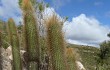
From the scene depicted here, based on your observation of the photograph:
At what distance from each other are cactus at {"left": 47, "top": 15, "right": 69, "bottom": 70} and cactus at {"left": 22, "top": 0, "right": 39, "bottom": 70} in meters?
2.51

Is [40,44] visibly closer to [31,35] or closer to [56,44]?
[31,35]

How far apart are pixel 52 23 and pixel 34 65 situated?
11.1 feet

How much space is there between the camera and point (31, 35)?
10.0 metres

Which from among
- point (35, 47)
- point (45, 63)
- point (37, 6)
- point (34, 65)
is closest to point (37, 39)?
point (35, 47)

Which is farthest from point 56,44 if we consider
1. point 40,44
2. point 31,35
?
point 40,44

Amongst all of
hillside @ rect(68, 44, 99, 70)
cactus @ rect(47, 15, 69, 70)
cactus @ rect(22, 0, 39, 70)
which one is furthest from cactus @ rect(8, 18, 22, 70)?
cactus @ rect(47, 15, 69, 70)

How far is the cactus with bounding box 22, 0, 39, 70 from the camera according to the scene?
32.9 ft

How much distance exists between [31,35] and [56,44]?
8.78ft

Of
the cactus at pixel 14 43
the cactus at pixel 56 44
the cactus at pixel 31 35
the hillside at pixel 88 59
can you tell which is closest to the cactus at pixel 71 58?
the cactus at pixel 56 44

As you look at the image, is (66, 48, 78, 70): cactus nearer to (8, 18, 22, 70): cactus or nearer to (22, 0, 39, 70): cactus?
(22, 0, 39, 70): cactus

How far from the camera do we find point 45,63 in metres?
13.7

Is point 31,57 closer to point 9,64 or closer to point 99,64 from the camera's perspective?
point 9,64

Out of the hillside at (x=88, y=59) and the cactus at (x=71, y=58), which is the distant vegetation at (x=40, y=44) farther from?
the hillside at (x=88, y=59)

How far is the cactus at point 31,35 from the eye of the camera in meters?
10.0
